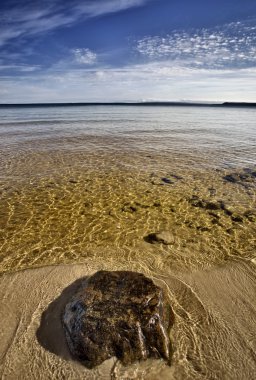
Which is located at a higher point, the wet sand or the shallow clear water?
the wet sand

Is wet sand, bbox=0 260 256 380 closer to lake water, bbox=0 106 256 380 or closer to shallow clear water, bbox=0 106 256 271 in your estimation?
lake water, bbox=0 106 256 380

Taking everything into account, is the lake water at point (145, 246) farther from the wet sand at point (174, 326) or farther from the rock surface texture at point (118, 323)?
the rock surface texture at point (118, 323)

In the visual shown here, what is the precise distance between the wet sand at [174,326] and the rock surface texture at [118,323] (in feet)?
0.40

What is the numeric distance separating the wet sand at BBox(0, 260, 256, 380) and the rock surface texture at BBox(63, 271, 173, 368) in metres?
0.12

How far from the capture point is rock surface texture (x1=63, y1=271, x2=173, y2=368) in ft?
10.9

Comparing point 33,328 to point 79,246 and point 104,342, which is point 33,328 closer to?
point 104,342

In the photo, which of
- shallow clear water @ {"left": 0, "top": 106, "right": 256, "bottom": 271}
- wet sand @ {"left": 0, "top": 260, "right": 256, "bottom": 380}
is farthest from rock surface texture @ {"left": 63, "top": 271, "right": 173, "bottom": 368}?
shallow clear water @ {"left": 0, "top": 106, "right": 256, "bottom": 271}

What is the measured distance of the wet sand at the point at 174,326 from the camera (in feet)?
10.7

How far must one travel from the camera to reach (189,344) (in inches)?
142

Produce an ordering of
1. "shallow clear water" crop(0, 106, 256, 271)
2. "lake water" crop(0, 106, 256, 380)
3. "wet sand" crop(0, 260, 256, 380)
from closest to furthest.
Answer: "wet sand" crop(0, 260, 256, 380)
"lake water" crop(0, 106, 256, 380)
"shallow clear water" crop(0, 106, 256, 271)

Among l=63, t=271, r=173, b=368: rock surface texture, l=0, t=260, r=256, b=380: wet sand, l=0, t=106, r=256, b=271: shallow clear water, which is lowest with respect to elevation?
l=0, t=106, r=256, b=271: shallow clear water

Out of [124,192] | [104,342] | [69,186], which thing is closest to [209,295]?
[104,342]

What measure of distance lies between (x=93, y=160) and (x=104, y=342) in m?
11.3

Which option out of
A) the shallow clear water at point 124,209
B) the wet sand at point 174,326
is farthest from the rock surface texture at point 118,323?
the shallow clear water at point 124,209
